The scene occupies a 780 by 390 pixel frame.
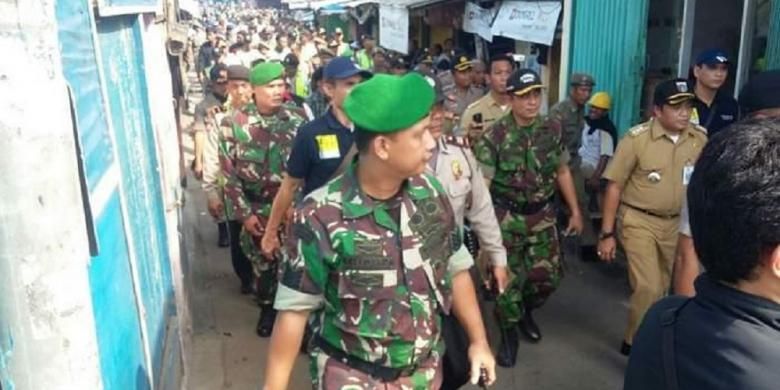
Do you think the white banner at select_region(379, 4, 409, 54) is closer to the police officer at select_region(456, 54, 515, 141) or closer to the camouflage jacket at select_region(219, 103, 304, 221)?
the police officer at select_region(456, 54, 515, 141)

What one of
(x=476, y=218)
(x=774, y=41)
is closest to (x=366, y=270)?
(x=476, y=218)

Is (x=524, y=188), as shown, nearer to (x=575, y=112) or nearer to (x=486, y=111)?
(x=486, y=111)

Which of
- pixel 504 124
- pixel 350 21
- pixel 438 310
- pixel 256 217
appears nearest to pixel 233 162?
pixel 256 217

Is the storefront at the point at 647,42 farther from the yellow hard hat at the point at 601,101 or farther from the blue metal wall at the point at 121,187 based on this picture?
the blue metal wall at the point at 121,187

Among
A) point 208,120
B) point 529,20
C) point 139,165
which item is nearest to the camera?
point 139,165

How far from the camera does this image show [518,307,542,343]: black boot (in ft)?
15.4

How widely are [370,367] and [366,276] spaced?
0.28 meters

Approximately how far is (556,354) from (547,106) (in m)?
5.17

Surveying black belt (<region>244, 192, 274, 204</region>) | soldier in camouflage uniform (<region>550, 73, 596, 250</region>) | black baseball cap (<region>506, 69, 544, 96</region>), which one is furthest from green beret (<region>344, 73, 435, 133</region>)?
soldier in camouflage uniform (<region>550, 73, 596, 250</region>)

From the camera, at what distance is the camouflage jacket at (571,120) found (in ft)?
20.2

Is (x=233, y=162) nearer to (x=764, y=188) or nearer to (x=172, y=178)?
(x=172, y=178)

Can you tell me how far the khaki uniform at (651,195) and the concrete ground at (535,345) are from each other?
1.68ft

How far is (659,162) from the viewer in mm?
3953

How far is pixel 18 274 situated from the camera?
1.32 m
